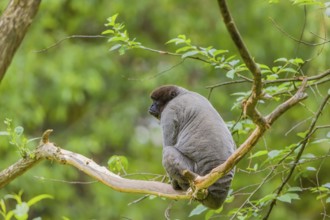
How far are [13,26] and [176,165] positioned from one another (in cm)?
158

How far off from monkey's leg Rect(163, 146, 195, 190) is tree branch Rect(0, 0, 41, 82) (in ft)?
4.44

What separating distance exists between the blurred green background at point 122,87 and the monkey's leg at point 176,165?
7647mm

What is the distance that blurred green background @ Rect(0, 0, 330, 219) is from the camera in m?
13.6

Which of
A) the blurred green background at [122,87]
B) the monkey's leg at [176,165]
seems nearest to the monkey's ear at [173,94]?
the monkey's leg at [176,165]

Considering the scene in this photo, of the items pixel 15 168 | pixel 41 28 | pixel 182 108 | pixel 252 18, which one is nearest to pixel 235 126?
pixel 182 108

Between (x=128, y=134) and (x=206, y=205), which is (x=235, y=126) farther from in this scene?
(x=128, y=134)

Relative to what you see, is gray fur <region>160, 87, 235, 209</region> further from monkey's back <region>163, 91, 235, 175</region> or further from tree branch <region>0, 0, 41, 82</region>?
tree branch <region>0, 0, 41, 82</region>

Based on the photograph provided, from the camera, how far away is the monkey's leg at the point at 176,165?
540 centimetres

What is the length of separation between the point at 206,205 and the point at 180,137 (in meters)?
0.56

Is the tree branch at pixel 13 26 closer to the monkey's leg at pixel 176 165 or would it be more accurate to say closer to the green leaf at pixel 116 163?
the green leaf at pixel 116 163

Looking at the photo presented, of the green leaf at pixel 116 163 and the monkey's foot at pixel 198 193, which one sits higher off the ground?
the green leaf at pixel 116 163

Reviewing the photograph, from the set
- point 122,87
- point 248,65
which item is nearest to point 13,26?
point 248,65

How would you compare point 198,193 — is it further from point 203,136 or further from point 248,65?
point 248,65

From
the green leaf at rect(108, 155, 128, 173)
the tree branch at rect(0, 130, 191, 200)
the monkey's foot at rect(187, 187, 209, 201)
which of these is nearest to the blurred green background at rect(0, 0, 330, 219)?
the green leaf at rect(108, 155, 128, 173)
